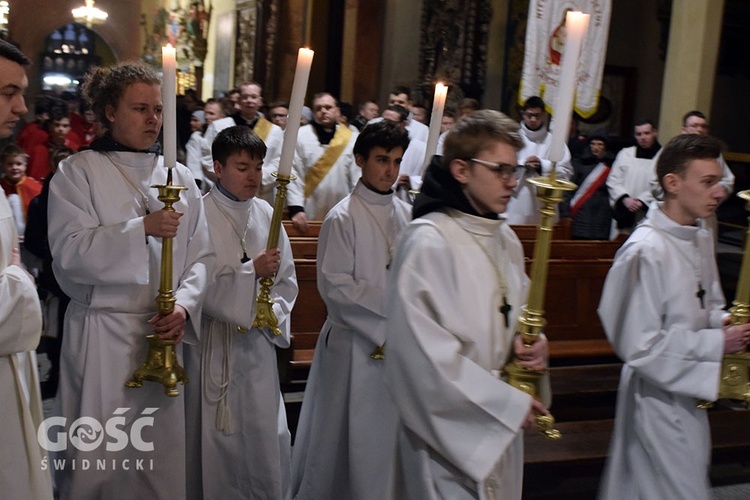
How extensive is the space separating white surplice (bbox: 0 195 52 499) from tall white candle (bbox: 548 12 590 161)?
1.62m

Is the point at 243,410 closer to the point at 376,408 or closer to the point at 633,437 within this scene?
the point at 376,408

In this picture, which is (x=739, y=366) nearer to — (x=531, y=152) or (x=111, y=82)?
(x=111, y=82)

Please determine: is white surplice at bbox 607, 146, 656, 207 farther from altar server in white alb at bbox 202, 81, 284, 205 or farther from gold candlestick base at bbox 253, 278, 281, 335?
gold candlestick base at bbox 253, 278, 281, 335

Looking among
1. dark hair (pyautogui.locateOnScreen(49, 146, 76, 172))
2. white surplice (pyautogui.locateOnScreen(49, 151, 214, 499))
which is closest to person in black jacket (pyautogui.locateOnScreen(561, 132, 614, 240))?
dark hair (pyautogui.locateOnScreen(49, 146, 76, 172))

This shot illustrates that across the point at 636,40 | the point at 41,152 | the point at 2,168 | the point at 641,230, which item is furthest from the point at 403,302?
the point at 636,40

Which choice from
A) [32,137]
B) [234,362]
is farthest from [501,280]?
[32,137]

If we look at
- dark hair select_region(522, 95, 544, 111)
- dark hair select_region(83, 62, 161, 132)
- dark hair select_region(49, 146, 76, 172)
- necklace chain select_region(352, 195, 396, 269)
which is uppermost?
dark hair select_region(522, 95, 544, 111)

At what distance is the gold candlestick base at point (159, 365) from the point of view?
329 cm

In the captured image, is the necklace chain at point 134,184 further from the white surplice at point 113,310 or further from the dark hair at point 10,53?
the dark hair at point 10,53

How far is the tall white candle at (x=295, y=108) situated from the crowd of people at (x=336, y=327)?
41cm

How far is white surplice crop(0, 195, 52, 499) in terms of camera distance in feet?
8.51

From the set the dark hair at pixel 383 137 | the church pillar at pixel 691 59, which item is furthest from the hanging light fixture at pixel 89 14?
the dark hair at pixel 383 137

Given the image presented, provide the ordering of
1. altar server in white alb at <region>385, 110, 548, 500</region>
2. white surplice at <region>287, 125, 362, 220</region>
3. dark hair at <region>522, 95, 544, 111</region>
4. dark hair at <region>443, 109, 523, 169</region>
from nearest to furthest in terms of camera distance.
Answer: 1. altar server in white alb at <region>385, 110, 548, 500</region>
2. dark hair at <region>443, 109, 523, 169</region>
3. white surplice at <region>287, 125, 362, 220</region>
4. dark hair at <region>522, 95, 544, 111</region>

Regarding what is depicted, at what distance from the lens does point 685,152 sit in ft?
11.2
